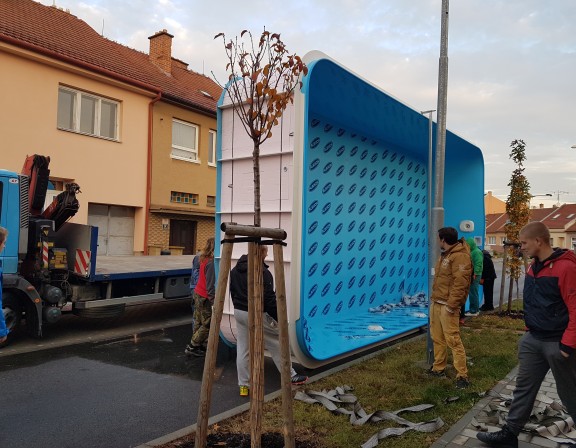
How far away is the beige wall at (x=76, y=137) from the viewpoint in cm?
1340

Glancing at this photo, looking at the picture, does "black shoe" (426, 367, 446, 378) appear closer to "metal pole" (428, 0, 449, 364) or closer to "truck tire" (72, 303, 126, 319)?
"metal pole" (428, 0, 449, 364)

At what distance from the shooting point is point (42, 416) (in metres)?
4.85


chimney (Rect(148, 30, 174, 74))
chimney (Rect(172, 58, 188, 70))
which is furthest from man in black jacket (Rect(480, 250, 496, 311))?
chimney (Rect(172, 58, 188, 70))

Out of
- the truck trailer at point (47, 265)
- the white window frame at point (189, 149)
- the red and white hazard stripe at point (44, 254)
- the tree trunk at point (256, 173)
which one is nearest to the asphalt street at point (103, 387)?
the truck trailer at point (47, 265)

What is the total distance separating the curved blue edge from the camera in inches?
284

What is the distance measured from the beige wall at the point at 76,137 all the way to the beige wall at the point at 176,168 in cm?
52

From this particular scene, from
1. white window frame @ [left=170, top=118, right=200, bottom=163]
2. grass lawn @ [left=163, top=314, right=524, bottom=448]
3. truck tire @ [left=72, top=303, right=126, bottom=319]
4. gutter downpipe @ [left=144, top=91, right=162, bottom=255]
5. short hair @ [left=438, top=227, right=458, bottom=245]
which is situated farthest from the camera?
white window frame @ [left=170, top=118, right=200, bottom=163]

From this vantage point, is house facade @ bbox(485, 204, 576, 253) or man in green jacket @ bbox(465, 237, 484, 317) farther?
house facade @ bbox(485, 204, 576, 253)

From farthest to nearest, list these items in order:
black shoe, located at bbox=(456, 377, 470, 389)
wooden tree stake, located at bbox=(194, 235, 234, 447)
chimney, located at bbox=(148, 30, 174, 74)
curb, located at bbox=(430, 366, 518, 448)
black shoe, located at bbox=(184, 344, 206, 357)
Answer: chimney, located at bbox=(148, 30, 174, 74), black shoe, located at bbox=(184, 344, 206, 357), black shoe, located at bbox=(456, 377, 470, 389), curb, located at bbox=(430, 366, 518, 448), wooden tree stake, located at bbox=(194, 235, 234, 447)

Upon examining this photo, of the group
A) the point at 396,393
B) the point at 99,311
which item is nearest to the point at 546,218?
the point at 99,311

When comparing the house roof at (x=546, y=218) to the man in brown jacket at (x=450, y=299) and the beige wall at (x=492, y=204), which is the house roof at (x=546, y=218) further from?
the man in brown jacket at (x=450, y=299)

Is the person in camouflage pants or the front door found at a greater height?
the front door

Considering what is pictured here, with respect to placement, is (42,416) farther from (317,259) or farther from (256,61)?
(317,259)

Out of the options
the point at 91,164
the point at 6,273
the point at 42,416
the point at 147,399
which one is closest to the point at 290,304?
the point at 147,399
